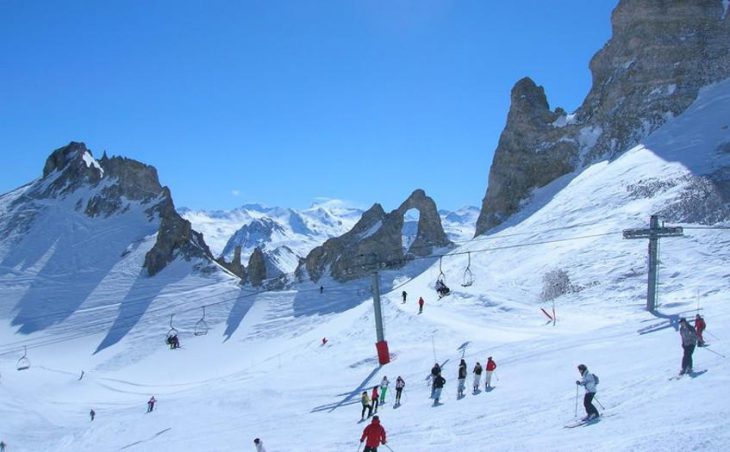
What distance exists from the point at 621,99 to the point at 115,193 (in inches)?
3181

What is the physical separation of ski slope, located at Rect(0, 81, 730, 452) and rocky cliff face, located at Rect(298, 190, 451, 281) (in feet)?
A: 17.9

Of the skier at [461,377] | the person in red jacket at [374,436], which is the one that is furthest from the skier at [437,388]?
the person in red jacket at [374,436]

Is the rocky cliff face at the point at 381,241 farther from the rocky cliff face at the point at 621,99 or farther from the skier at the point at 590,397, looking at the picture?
the skier at the point at 590,397

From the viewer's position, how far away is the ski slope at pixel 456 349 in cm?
1727

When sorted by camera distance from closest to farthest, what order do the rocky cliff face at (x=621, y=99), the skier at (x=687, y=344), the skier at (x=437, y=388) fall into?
the skier at (x=687, y=344)
the skier at (x=437, y=388)
the rocky cliff face at (x=621, y=99)

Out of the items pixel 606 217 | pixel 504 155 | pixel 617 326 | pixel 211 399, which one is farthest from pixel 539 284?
pixel 504 155

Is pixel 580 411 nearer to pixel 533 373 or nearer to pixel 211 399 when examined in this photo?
pixel 533 373

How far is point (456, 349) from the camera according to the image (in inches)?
1309

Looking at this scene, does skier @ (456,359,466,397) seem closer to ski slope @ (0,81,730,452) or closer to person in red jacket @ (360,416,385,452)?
ski slope @ (0,81,730,452)

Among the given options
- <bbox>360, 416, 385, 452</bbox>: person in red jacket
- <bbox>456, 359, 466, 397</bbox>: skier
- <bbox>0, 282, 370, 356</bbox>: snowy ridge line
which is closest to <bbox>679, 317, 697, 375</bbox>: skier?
<bbox>456, 359, 466, 397</bbox>: skier

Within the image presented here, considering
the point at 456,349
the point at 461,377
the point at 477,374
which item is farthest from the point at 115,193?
the point at 477,374

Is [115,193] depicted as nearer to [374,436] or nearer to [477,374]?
[477,374]

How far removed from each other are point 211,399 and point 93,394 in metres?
20.6

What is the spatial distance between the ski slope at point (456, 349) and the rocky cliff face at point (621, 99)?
3774 mm
